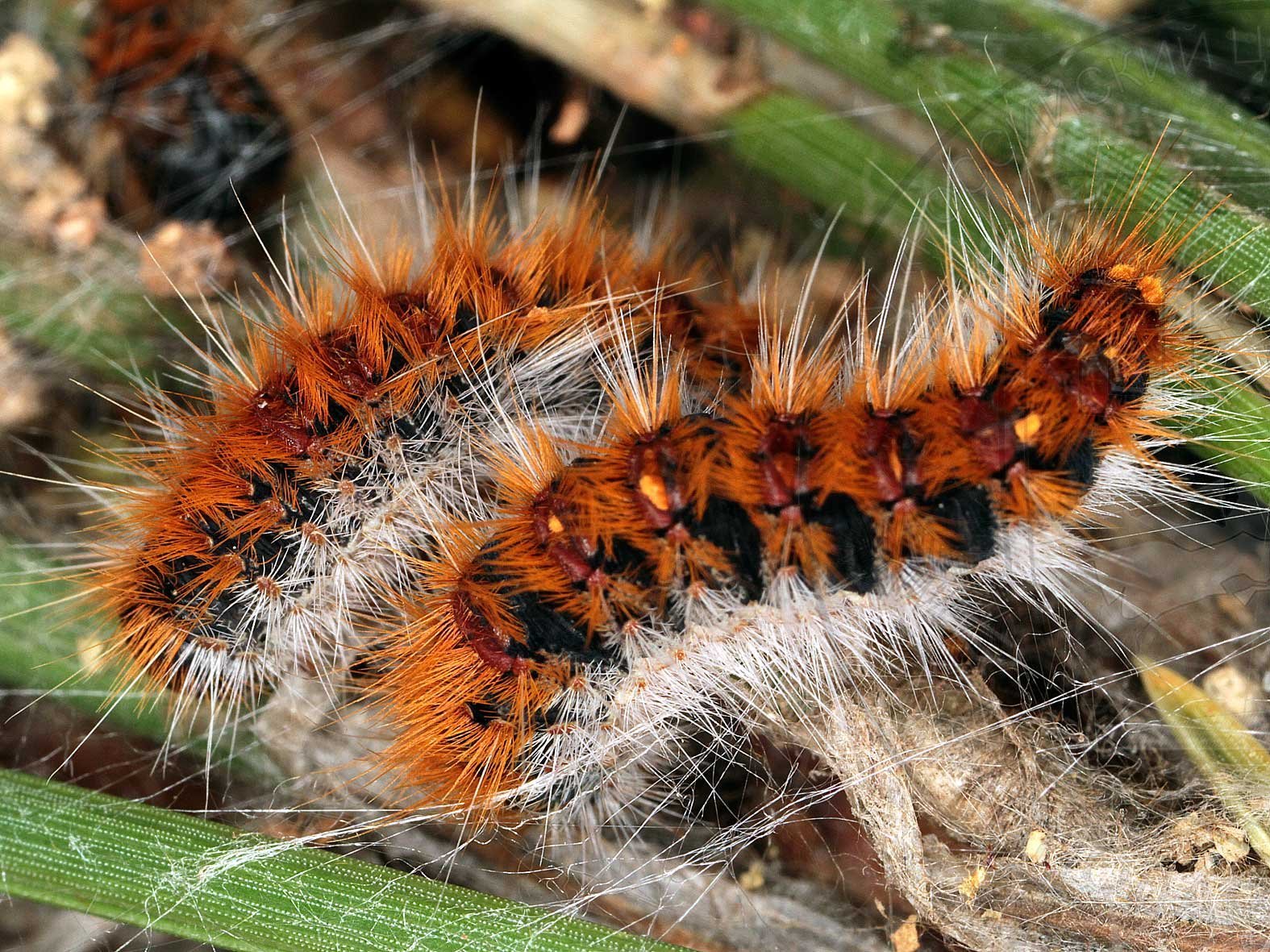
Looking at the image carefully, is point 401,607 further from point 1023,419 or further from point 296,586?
point 1023,419

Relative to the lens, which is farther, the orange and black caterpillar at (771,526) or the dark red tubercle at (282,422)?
the dark red tubercle at (282,422)

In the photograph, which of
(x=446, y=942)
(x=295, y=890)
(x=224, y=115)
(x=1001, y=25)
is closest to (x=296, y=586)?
(x=295, y=890)

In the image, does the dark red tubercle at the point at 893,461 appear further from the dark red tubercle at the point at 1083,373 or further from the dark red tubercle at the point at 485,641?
the dark red tubercle at the point at 485,641

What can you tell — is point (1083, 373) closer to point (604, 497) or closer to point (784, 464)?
point (784, 464)

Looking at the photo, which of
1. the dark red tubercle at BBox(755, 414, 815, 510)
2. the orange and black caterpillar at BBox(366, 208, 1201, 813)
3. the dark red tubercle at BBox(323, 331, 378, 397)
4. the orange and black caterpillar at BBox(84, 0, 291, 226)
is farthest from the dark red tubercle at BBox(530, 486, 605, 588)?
the orange and black caterpillar at BBox(84, 0, 291, 226)

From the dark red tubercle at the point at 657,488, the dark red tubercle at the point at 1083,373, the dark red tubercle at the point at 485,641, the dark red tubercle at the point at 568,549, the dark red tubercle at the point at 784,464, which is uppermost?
the dark red tubercle at the point at 1083,373

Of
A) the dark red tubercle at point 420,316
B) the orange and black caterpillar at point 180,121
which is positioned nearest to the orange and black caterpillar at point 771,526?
the dark red tubercle at point 420,316
